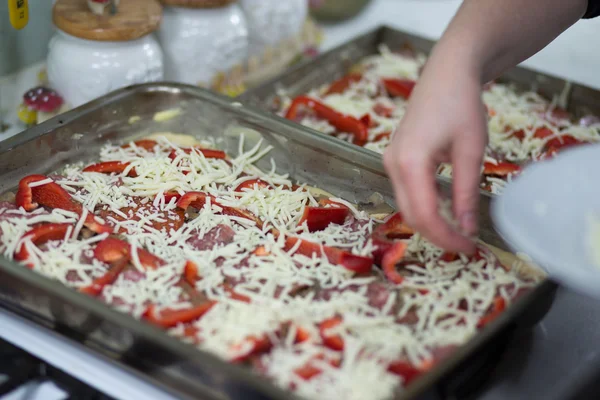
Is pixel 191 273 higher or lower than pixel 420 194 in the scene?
lower

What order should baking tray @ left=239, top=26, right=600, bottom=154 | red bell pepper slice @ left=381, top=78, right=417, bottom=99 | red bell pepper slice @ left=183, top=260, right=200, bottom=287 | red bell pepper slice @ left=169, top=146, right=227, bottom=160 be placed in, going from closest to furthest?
red bell pepper slice @ left=183, top=260, right=200, bottom=287
red bell pepper slice @ left=169, top=146, right=227, bottom=160
baking tray @ left=239, top=26, right=600, bottom=154
red bell pepper slice @ left=381, top=78, right=417, bottom=99

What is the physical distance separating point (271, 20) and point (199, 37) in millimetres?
333

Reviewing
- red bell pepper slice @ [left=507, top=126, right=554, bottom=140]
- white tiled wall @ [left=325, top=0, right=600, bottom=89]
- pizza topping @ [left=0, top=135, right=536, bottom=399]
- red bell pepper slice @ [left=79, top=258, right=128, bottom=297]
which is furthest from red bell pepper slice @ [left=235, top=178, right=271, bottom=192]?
white tiled wall @ [left=325, top=0, right=600, bottom=89]

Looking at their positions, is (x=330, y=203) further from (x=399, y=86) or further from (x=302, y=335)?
(x=399, y=86)

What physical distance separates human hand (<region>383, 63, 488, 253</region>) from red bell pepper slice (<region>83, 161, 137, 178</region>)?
625 mm

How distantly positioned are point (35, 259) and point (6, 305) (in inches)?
3.3

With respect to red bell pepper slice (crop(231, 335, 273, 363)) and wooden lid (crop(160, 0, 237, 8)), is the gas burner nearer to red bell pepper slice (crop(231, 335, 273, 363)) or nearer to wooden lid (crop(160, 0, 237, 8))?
red bell pepper slice (crop(231, 335, 273, 363))

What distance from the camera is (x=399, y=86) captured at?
6.61 ft

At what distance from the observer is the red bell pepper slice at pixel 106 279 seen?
1.19 meters

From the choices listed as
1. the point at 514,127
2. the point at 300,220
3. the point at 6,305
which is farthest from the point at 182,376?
the point at 514,127

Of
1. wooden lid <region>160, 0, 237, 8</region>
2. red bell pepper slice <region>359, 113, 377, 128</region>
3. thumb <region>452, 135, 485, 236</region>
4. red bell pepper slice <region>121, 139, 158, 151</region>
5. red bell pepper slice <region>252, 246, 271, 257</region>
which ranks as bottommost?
red bell pepper slice <region>359, 113, 377, 128</region>

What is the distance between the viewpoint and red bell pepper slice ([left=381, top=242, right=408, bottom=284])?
1.26 metres

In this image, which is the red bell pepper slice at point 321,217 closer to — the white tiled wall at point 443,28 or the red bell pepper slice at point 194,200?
the red bell pepper slice at point 194,200

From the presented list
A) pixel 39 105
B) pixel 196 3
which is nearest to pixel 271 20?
pixel 196 3
